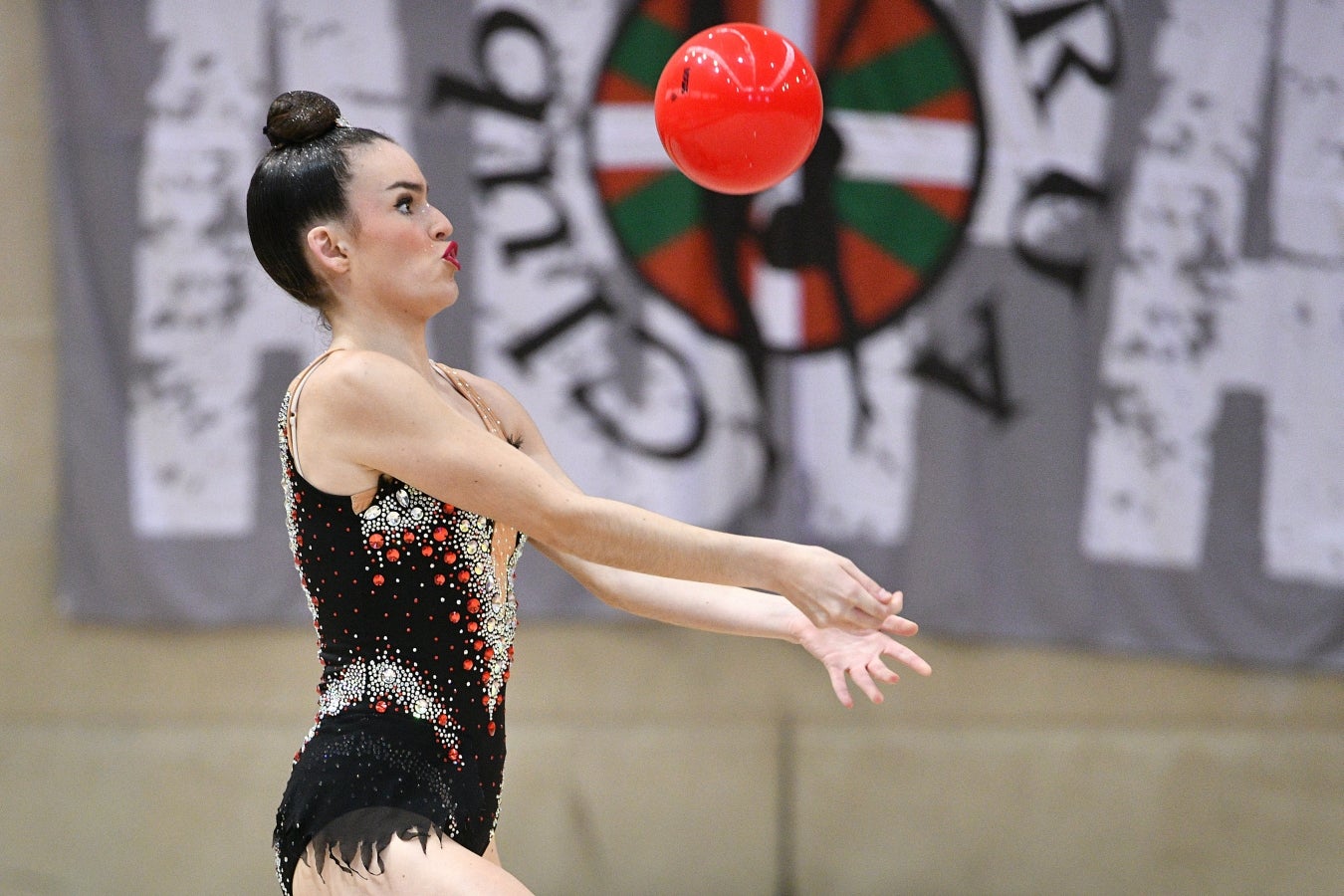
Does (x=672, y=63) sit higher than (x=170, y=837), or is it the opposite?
(x=672, y=63)

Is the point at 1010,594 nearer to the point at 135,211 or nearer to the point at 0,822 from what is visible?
the point at 135,211

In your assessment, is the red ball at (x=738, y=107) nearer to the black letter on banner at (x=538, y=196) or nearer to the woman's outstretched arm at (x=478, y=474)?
the woman's outstretched arm at (x=478, y=474)

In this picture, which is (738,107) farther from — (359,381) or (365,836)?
(365,836)

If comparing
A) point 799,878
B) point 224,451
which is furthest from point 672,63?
point 799,878

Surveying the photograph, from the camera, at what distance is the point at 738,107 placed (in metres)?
2.06

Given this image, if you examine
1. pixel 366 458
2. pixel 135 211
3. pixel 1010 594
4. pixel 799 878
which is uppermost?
pixel 135 211

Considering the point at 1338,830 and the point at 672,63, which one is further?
the point at 1338,830

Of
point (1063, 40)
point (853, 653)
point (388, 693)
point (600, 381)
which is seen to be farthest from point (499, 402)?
point (1063, 40)

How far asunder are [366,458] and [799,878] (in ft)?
9.65

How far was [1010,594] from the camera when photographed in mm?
4172

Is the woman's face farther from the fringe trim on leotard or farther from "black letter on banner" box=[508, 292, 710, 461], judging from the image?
"black letter on banner" box=[508, 292, 710, 461]

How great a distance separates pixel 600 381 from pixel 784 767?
53.4 inches

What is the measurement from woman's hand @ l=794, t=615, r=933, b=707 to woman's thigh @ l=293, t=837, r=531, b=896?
1.69ft

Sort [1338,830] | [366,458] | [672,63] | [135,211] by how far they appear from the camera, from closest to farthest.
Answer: [366,458]
[672,63]
[135,211]
[1338,830]
